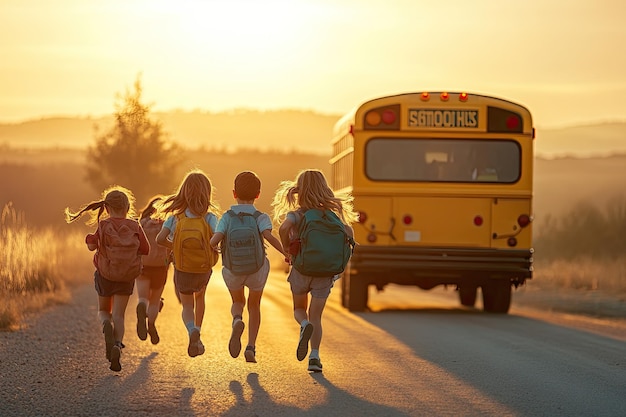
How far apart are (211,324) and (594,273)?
16809mm

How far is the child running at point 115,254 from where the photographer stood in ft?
34.9

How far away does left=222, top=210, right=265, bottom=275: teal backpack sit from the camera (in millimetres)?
10711

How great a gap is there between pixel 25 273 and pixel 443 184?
6.55 m

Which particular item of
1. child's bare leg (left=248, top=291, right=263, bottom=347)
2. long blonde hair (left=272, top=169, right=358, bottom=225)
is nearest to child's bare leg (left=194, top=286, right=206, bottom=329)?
child's bare leg (left=248, top=291, right=263, bottom=347)

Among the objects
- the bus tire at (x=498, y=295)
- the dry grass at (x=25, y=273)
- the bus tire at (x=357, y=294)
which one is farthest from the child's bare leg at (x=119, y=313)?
the bus tire at (x=498, y=295)

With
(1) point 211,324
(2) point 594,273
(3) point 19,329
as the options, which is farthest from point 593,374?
(2) point 594,273

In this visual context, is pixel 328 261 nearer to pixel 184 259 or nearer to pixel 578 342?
pixel 184 259

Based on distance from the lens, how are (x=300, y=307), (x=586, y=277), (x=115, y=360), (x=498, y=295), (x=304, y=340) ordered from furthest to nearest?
(x=586, y=277), (x=498, y=295), (x=300, y=307), (x=304, y=340), (x=115, y=360)

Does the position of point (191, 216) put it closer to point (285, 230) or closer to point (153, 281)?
point (285, 230)

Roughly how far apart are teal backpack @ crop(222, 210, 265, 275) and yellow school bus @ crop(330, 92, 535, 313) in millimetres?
7905

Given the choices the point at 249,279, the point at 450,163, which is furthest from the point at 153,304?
the point at 450,163

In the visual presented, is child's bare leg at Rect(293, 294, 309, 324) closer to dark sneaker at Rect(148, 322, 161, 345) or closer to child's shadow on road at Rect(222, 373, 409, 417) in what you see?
child's shadow on road at Rect(222, 373, 409, 417)

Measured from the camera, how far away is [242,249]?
1072 centimetres

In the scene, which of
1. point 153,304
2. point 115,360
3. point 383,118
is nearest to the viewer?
point 115,360
